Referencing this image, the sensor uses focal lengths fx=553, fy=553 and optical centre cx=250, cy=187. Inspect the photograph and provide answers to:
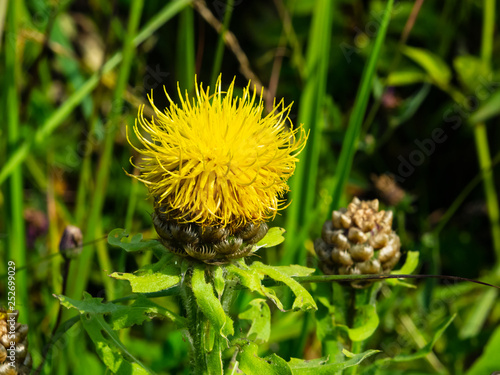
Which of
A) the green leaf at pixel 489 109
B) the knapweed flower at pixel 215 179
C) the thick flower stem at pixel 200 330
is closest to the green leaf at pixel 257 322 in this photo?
the thick flower stem at pixel 200 330

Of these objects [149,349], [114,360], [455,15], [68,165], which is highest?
[455,15]

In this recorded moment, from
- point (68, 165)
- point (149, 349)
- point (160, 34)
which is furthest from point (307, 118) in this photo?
point (160, 34)

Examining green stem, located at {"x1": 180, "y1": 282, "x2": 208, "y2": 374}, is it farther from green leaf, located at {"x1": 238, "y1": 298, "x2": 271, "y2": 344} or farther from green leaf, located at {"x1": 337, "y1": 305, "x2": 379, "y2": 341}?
green leaf, located at {"x1": 337, "y1": 305, "x2": 379, "y2": 341}

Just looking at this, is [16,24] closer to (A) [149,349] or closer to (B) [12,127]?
(B) [12,127]

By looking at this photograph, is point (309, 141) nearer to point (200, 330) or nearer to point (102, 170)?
point (102, 170)

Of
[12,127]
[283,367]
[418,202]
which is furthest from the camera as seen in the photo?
[418,202]

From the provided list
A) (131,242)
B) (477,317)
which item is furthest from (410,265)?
(477,317)
